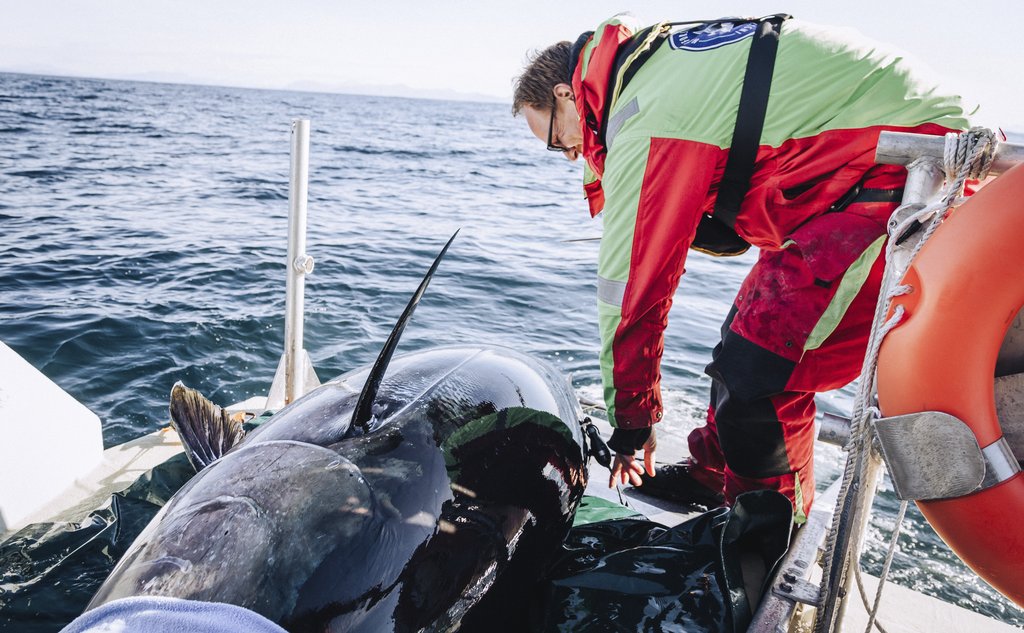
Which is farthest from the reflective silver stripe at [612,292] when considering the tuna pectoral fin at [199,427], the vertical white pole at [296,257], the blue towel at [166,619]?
the vertical white pole at [296,257]

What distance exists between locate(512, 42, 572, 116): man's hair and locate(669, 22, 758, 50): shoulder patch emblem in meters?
0.53

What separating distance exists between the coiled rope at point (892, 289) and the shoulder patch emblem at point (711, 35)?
2.90 ft

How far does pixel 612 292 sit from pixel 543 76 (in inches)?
42.4

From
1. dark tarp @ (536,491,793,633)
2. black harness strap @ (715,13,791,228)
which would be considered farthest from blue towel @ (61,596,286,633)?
black harness strap @ (715,13,791,228)

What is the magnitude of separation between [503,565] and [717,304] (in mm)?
8805

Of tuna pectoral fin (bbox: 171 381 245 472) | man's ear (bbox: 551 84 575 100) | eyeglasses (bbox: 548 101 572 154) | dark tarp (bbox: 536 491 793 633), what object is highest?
man's ear (bbox: 551 84 575 100)

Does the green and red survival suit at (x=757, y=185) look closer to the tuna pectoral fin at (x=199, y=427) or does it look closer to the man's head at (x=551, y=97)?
the man's head at (x=551, y=97)

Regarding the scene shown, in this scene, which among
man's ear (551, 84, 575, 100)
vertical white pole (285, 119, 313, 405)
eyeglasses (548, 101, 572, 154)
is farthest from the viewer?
vertical white pole (285, 119, 313, 405)

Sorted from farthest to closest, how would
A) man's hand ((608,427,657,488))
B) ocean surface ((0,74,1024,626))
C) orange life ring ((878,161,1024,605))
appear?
ocean surface ((0,74,1024,626)), man's hand ((608,427,657,488)), orange life ring ((878,161,1024,605))

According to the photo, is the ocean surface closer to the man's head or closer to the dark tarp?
the man's head

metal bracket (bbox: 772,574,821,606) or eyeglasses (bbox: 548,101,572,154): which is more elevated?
eyeglasses (bbox: 548,101,572,154)

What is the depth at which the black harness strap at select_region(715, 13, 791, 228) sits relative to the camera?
2.35 m

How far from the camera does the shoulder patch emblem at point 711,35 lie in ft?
7.97

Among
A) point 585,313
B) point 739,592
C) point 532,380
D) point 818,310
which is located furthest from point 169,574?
point 585,313
